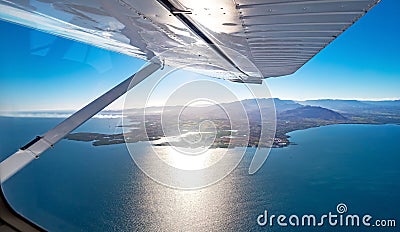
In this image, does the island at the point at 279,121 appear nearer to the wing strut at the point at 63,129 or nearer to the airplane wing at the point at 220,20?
the wing strut at the point at 63,129

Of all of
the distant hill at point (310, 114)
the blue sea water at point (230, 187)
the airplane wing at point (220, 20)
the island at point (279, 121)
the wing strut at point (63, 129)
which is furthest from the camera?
the distant hill at point (310, 114)

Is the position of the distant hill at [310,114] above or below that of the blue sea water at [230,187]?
above

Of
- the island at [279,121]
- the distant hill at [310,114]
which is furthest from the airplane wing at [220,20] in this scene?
the distant hill at [310,114]

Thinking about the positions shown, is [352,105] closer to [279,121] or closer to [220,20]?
[279,121]

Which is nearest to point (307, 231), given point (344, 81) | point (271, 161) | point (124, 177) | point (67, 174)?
point (271, 161)

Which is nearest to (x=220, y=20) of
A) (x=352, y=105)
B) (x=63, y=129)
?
(x=63, y=129)
